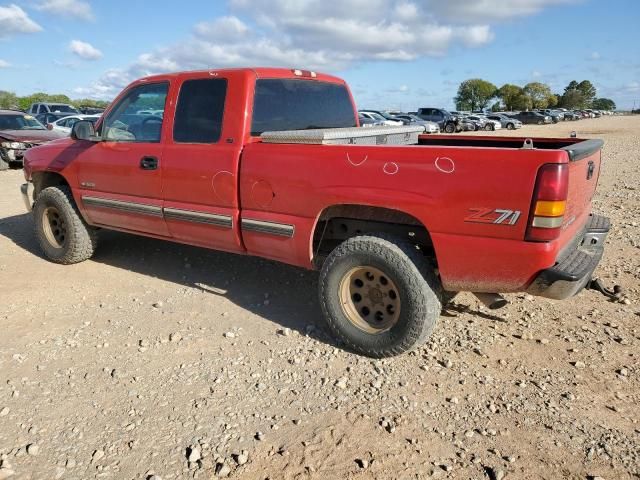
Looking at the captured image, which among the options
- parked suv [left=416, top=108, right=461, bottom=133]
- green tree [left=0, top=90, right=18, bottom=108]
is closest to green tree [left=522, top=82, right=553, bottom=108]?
parked suv [left=416, top=108, right=461, bottom=133]

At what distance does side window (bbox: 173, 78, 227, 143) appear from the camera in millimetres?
4031

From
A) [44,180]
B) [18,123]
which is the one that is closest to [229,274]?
[44,180]

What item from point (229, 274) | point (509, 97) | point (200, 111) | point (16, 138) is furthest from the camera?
point (509, 97)

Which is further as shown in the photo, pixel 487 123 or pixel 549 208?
pixel 487 123

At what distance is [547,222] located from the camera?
277 cm

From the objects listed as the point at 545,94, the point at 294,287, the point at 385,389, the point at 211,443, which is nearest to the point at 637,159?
the point at 294,287

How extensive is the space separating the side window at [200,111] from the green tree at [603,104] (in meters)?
126

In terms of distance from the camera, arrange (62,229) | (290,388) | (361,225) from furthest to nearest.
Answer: (62,229), (361,225), (290,388)

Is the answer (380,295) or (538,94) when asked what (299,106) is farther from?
(538,94)

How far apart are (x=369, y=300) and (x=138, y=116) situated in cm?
279

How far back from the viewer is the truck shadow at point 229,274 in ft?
14.0

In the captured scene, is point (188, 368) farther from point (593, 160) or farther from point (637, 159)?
point (637, 159)

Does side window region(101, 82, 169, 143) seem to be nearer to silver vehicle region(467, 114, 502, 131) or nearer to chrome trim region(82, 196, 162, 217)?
chrome trim region(82, 196, 162, 217)

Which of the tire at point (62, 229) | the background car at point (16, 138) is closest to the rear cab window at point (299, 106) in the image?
the tire at point (62, 229)
